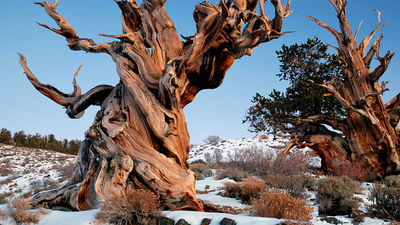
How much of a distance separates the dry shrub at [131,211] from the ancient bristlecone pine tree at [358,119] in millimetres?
8725

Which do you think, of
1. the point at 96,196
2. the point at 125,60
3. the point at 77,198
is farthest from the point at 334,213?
the point at 125,60

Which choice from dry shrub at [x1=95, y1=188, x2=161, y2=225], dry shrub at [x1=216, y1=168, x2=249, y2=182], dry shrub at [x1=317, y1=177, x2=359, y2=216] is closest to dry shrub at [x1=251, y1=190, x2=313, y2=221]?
dry shrub at [x1=317, y1=177, x2=359, y2=216]

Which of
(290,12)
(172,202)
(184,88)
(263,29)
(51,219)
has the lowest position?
(51,219)

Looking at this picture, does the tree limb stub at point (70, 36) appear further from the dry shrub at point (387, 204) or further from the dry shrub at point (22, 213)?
the dry shrub at point (387, 204)

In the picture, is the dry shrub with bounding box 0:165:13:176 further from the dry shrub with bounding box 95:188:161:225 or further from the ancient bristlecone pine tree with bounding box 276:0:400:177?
the ancient bristlecone pine tree with bounding box 276:0:400:177

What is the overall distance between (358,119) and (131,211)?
1057 cm

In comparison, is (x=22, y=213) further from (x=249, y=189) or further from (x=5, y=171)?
(x=5, y=171)

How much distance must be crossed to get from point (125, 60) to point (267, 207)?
4.58 metres

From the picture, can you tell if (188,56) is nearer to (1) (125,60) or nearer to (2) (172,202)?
(1) (125,60)

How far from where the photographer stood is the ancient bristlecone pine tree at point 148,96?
5.69 m

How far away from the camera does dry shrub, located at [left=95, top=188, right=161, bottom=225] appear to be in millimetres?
4395

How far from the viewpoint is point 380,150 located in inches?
448

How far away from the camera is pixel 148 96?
638 cm

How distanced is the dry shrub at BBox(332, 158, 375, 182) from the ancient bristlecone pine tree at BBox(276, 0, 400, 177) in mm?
99
